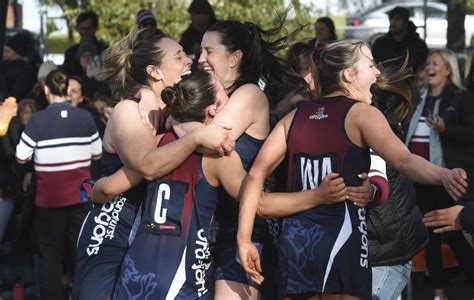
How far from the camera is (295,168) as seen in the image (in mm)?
4672

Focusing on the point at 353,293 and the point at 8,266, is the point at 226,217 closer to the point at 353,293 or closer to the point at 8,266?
the point at 353,293

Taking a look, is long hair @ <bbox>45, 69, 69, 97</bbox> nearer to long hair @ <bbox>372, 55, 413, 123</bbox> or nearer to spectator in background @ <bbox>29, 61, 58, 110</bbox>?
spectator in background @ <bbox>29, 61, 58, 110</bbox>

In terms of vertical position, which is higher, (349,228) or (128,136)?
(128,136)

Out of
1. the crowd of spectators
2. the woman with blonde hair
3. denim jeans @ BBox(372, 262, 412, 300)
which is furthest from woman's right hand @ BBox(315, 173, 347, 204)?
the crowd of spectators

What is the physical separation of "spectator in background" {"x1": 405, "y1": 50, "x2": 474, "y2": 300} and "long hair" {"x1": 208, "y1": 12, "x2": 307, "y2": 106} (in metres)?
3.22

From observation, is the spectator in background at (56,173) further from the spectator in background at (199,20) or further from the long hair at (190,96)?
the long hair at (190,96)

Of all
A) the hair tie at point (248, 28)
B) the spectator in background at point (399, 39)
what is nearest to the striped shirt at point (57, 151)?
the hair tie at point (248, 28)

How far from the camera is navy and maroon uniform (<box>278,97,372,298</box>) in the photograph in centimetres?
454

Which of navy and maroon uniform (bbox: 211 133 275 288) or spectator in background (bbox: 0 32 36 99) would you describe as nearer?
navy and maroon uniform (bbox: 211 133 275 288)

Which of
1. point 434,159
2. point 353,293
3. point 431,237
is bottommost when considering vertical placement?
point 431,237

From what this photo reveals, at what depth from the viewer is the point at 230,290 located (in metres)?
4.85

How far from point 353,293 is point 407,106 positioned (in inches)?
49.8

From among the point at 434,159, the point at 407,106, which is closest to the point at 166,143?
the point at 407,106

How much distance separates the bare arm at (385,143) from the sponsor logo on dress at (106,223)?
123cm
